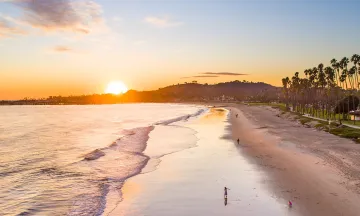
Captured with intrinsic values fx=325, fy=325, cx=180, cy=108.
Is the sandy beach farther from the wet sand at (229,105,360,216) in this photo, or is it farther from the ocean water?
the ocean water

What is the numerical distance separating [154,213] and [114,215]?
2.44 m

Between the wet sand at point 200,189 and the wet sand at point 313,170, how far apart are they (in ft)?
3.97

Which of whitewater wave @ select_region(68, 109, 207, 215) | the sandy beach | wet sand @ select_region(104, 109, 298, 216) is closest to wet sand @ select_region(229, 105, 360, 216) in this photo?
the sandy beach

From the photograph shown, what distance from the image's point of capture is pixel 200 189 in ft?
81.6

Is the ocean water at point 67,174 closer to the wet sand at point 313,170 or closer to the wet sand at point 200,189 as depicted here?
the wet sand at point 200,189

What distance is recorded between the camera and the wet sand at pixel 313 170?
2058 centimetres

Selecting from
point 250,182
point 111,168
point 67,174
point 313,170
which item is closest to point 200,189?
point 250,182

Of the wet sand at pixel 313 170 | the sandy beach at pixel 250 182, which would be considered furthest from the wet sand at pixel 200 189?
the wet sand at pixel 313 170

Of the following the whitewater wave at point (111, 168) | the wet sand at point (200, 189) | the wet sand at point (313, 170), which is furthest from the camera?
the whitewater wave at point (111, 168)

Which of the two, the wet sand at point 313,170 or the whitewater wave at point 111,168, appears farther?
the whitewater wave at point 111,168

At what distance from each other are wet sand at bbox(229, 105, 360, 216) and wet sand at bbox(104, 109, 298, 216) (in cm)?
121

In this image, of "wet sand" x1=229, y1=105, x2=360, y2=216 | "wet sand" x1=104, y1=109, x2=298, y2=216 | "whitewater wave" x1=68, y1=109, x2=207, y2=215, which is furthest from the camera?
"whitewater wave" x1=68, y1=109, x2=207, y2=215

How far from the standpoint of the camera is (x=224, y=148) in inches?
1788

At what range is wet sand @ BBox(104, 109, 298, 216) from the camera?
798 inches
